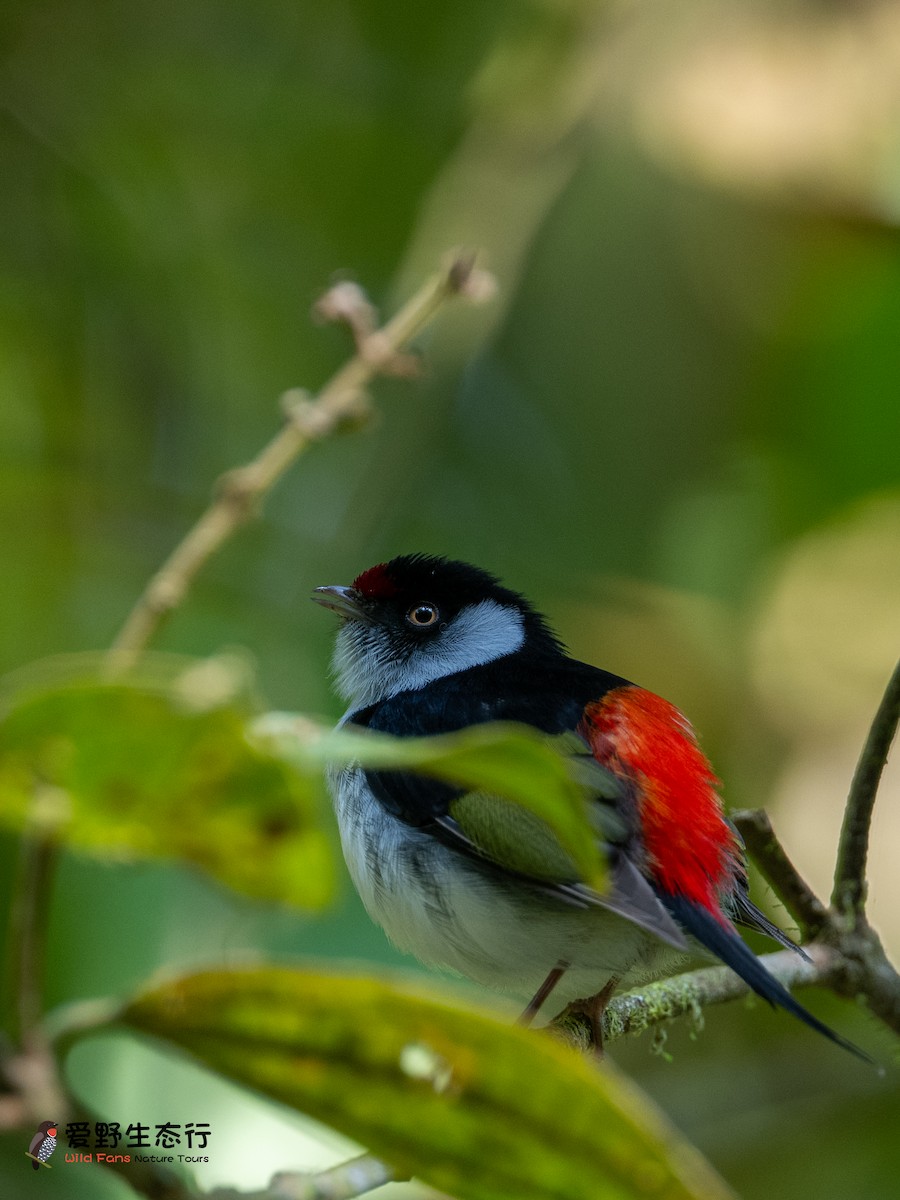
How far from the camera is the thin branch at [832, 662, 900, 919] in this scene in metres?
2.51

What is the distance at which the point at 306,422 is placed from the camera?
278cm

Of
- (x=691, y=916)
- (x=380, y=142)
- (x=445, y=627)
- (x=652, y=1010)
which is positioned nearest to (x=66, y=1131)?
(x=691, y=916)

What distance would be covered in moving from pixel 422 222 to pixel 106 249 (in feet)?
4.36

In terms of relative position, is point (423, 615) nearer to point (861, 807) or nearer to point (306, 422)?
point (306, 422)

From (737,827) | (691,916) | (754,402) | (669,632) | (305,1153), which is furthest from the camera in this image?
(754,402)

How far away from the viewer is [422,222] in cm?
530

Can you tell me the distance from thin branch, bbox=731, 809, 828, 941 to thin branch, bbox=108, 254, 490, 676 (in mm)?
1205

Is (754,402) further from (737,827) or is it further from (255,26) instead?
(737,827)

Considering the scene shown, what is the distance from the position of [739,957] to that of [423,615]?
184 centimetres

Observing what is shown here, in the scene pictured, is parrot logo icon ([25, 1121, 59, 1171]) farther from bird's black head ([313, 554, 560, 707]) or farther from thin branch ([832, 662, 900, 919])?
bird's black head ([313, 554, 560, 707])

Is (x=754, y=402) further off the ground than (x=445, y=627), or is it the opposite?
(x=754, y=402)

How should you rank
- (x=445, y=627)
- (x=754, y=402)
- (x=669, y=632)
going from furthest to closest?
(x=754, y=402) → (x=669, y=632) → (x=445, y=627)
